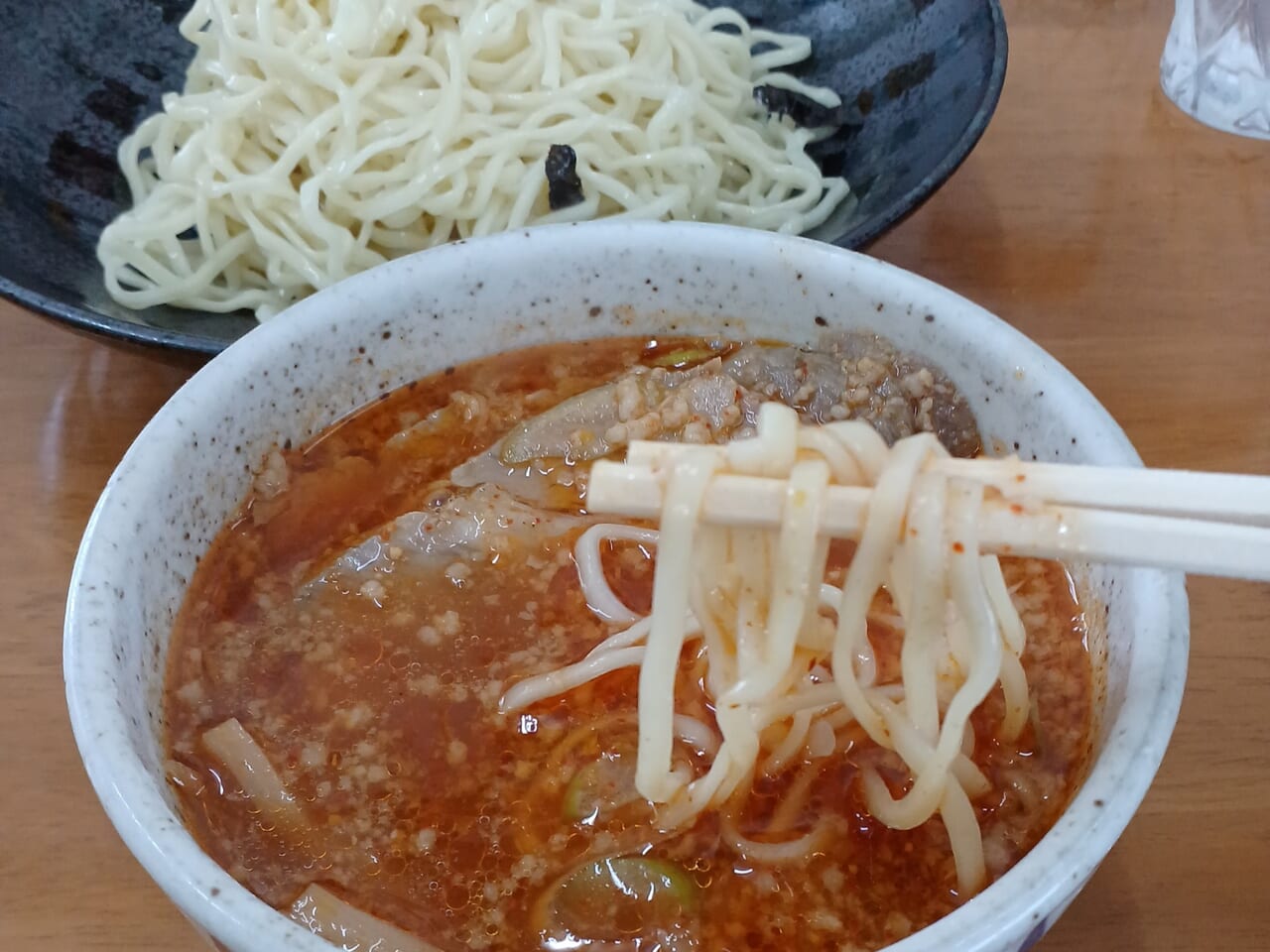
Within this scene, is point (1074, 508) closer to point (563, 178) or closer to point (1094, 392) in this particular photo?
point (1094, 392)

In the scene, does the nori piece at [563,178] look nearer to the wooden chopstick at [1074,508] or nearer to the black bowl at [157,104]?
the black bowl at [157,104]

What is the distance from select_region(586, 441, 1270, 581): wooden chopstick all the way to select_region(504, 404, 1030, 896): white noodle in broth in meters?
0.01

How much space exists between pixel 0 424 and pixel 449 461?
80 centimetres

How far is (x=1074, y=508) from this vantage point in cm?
70

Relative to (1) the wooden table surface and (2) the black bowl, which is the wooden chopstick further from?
(2) the black bowl

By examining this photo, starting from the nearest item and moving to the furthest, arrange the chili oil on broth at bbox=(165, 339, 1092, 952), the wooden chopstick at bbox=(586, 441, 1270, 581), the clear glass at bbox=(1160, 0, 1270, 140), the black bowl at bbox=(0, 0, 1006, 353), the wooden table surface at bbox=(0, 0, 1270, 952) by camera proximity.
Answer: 1. the wooden chopstick at bbox=(586, 441, 1270, 581)
2. the chili oil on broth at bbox=(165, 339, 1092, 952)
3. the wooden table surface at bbox=(0, 0, 1270, 952)
4. the black bowl at bbox=(0, 0, 1006, 353)
5. the clear glass at bbox=(1160, 0, 1270, 140)

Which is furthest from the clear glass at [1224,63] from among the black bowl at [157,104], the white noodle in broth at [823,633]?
the white noodle in broth at [823,633]

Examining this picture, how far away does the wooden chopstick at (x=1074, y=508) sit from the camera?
0.67 meters

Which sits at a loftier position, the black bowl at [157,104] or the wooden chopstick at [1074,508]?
the wooden chopstick at [1074,508]

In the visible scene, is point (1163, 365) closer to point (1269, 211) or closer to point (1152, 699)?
point (1269, 211)

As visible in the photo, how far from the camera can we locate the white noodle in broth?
2.40 ft

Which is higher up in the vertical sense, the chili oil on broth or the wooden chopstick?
the wooden chopstick

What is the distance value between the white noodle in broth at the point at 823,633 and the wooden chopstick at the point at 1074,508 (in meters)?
0.01

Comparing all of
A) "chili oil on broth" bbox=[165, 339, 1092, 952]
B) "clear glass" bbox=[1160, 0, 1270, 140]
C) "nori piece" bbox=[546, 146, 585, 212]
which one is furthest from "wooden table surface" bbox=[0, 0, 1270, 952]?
"nori piece" bbox=[546, 146, 585, 212]
